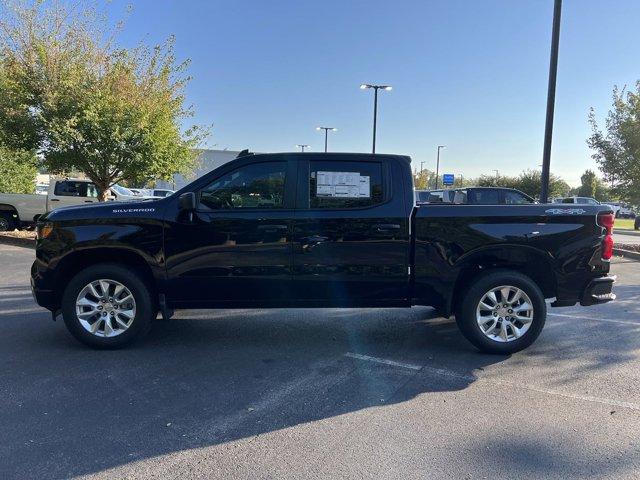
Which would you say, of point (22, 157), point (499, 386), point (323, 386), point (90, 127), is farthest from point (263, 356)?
point (22, 157)

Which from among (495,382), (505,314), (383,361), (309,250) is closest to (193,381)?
(309,250)

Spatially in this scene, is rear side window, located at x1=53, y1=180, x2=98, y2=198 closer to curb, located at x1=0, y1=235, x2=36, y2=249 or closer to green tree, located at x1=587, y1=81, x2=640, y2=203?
curb, located at x1=0, y1=235, x2=36, y2=249

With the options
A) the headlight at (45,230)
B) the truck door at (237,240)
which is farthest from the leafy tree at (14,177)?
the truck door at (237,240)

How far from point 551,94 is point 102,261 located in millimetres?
11287

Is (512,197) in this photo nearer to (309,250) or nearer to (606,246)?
(606,246)

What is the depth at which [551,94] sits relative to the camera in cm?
1214

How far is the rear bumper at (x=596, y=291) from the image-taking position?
200 inches

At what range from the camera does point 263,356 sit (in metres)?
4.92

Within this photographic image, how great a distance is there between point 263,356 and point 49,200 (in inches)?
577

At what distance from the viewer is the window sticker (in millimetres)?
5014

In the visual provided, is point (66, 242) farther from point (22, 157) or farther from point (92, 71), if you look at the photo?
point (22, 157)

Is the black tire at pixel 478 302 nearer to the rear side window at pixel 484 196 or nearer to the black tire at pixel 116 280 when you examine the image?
the black tire at pixel 116 280

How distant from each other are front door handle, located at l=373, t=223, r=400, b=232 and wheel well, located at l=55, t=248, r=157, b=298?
233cm

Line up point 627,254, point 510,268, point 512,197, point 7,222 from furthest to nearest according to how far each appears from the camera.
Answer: point 512,197 < point 7,222 < point 627,254 < point 510,268
